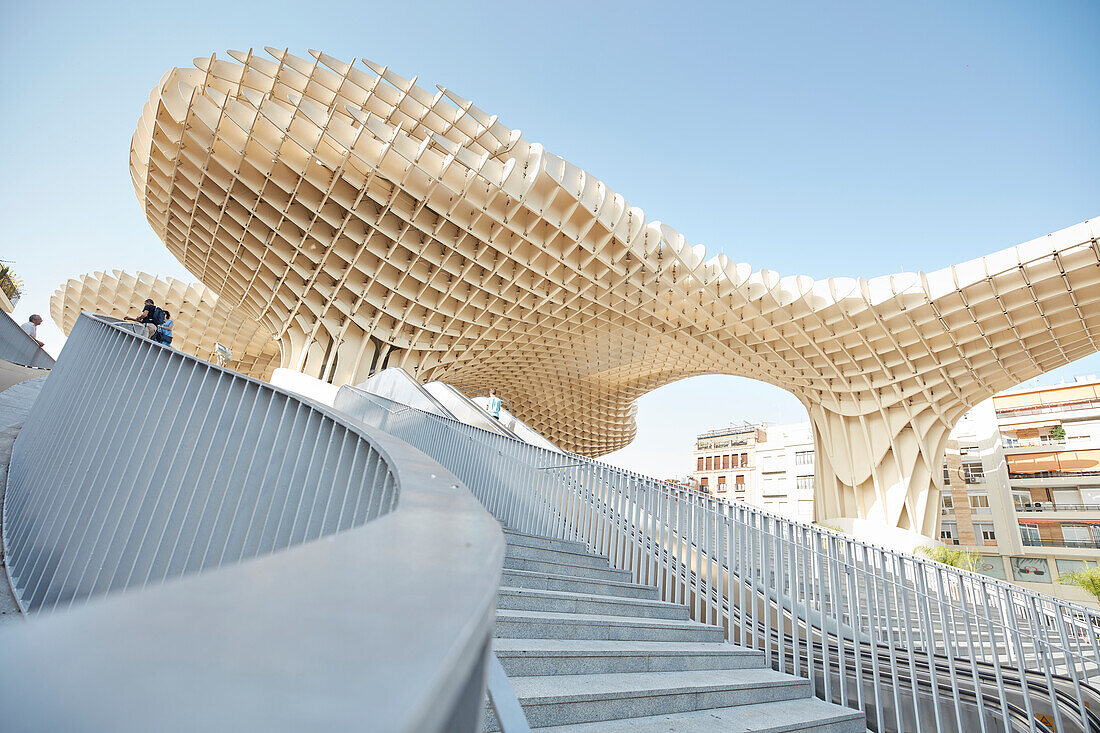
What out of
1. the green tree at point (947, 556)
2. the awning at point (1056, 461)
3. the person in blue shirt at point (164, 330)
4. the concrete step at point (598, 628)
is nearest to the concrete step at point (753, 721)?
the concrete step at point (598, 628)

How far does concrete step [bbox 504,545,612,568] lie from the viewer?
20.0 ft

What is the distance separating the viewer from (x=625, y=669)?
429 cm

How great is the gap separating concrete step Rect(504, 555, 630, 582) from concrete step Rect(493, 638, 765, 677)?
1.36m

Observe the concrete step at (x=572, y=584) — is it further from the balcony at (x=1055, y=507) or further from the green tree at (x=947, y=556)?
the balcony at (x=1055, y=507)

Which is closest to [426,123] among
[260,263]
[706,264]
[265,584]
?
[260,263]

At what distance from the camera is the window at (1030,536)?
1486 inches

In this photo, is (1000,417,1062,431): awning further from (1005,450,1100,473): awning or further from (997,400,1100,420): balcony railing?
(1005,450,1100,473): awning

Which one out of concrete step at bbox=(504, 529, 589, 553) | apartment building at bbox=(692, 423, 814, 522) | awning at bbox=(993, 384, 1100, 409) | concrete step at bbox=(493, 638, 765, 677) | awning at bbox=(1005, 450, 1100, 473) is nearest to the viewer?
concrete step at bbox=(493, 638, 765, 677)

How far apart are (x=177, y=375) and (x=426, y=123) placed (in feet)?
64.0

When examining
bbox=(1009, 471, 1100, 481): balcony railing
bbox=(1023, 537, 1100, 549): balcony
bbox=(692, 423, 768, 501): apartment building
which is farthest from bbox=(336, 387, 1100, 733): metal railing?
bbox=(692, 423, 768, 501): apartment building

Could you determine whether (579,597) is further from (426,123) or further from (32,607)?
(426,123)

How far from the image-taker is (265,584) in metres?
0.72

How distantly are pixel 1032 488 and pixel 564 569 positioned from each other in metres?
47.8

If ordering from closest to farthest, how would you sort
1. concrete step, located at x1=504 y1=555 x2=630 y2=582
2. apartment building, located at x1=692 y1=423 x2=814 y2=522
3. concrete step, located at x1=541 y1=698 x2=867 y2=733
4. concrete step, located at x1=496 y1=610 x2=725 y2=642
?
concrete step, located at x1=541 y1=698 x2=867 y2=733
concrete step, located at x1=496 y1=610 x2=725 y2=642
concrete step, located at x1=504 y1=555 x2=630 y2=582
apartment building, located at x1=692 y1=423 x2=814 y2=522
